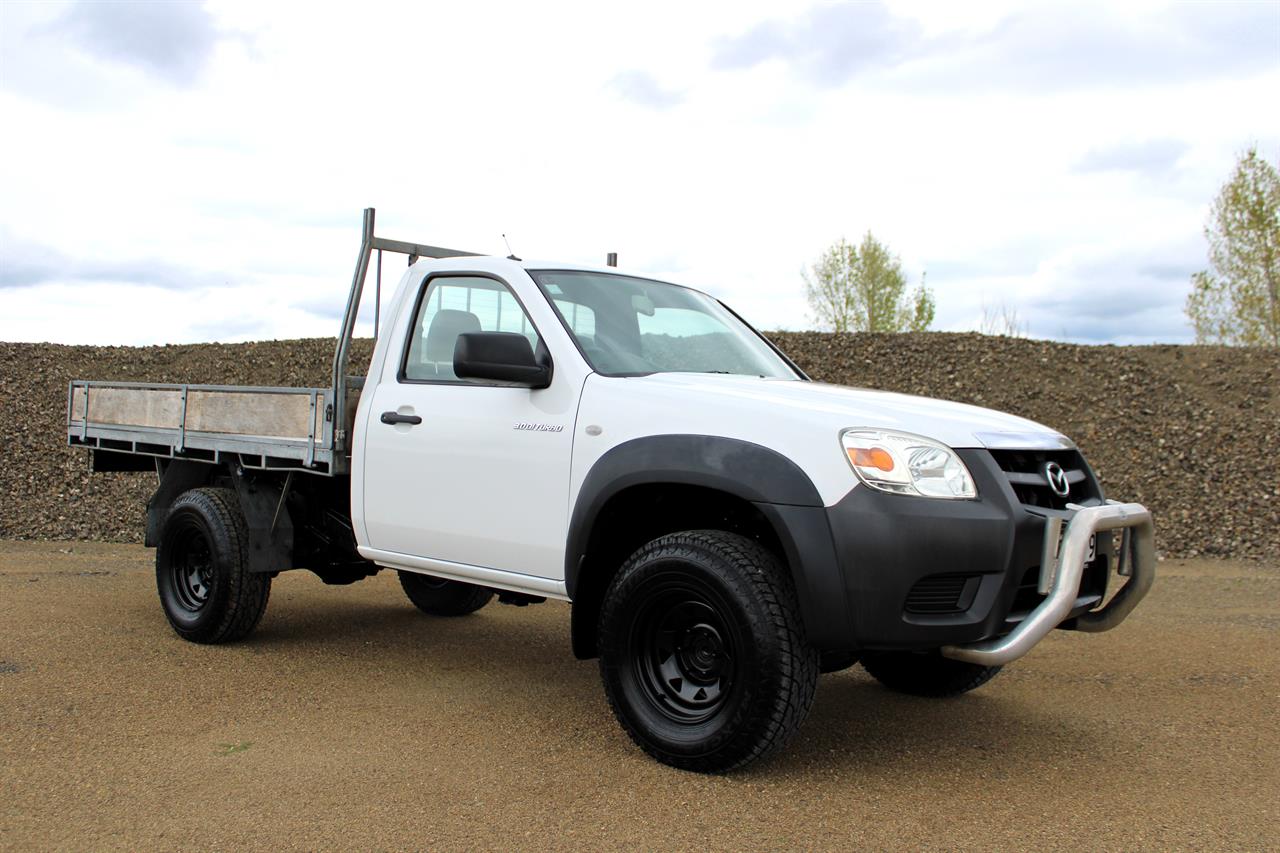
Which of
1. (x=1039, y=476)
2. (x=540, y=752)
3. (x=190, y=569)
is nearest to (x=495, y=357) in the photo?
(x=540, y=752)

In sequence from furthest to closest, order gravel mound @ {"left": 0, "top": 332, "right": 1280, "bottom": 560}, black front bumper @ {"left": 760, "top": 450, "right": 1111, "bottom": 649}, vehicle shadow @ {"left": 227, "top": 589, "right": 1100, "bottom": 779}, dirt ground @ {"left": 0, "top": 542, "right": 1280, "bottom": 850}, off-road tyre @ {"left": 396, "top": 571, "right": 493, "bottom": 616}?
gravel mound @ {"left": 0, "top": 332, "right": 1280, "bottom": 560}
off-road tyre @ {"left": 396, "top": 571, "right": 493, "bottom": 616}
vehicle shadow @ {"left": 227, "top": 589, "right": 1100, "bottom": 779}
black front bumper @ {"left": 760, "top": 450, "right": 1111, "bottom": 649}
dirt ground @ {"left": 0, "top": 542, "right": 1280, "bottom": 850}

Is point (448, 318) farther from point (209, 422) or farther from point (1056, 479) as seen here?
point (1056, 479)

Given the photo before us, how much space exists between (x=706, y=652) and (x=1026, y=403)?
528 inches

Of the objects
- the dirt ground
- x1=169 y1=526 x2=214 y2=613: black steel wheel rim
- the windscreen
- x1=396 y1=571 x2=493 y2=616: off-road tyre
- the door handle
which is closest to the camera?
the dirt ground

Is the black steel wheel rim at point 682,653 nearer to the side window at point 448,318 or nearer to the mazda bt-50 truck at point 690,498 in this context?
the mazda bt-50 truck at point 690,498

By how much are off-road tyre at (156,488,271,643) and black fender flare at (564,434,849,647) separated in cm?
293

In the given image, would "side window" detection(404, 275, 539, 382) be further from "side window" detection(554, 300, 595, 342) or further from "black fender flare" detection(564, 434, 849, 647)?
"black fender flare" detection(564, 434, 849, 647)

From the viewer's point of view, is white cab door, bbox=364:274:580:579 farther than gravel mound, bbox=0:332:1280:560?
No

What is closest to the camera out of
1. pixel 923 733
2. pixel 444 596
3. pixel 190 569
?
pixel 923 733

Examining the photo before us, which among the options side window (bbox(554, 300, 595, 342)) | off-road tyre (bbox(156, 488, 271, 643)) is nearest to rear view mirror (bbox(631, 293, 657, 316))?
side window (bbox(554, 300, 595, 342))

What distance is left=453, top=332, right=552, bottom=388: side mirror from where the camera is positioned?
484cm

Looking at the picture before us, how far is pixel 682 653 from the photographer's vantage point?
4.75 m

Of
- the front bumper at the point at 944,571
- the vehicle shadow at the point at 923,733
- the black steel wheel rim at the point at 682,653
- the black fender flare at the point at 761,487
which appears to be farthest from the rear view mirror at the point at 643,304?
the vehicle shadow at the point at 923,733

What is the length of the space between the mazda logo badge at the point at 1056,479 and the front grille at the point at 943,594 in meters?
0.61
